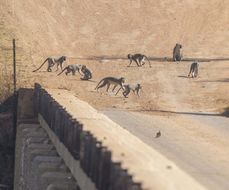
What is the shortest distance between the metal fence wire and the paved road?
3.54 metres

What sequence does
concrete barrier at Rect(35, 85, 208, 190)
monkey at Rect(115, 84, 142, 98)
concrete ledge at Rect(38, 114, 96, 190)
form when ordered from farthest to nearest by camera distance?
1. monkey at Rect(115, 84, 142, 98)
2. concrete ledge at Rect(38, 114, 96, 190)
3. concrete barrier at Rect(35, 85, 208, 190)

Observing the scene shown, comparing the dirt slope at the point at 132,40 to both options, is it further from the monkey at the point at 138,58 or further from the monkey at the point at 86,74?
the monkey at the point at 138,58

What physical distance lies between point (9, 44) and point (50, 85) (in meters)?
10.8

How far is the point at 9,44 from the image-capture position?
49.4 metres

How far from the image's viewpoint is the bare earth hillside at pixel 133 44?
40531 mm

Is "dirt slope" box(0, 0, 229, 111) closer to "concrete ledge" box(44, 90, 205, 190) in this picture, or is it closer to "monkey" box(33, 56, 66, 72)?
"monkey" box(33, 56, 66, 72)

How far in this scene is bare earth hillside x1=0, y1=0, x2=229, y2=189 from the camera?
40531 millimetres

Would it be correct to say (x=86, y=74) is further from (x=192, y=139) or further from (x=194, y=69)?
(x=192, y=139)

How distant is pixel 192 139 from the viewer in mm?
28906

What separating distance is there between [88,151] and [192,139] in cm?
979

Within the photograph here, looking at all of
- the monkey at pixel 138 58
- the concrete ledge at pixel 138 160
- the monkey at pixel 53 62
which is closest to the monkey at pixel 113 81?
the monkey at pixel 53 62

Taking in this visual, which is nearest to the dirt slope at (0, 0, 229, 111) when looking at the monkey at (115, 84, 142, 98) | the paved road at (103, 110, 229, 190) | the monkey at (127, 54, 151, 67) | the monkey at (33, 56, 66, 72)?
the monkey at (115, 84, 142, 98)

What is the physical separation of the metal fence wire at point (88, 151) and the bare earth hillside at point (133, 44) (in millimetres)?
6601

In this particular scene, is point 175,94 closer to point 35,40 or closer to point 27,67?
point 27,67
